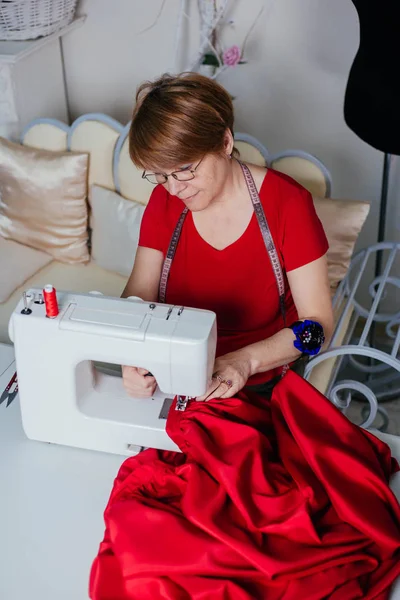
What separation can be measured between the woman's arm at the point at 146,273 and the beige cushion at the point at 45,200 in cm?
79

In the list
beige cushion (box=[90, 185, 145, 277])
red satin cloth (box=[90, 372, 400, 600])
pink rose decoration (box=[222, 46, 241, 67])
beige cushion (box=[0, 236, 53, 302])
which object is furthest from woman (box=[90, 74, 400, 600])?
pink rose decoration (box=[222, 46, 241, 67])

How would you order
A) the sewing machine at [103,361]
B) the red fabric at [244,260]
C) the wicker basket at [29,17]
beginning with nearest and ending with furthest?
the sewing machine at [103,361], the red fabric at [244,260], the wicker basket at [29,17]

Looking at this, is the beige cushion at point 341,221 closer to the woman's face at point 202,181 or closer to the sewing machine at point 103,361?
the woman's face at point 202,181

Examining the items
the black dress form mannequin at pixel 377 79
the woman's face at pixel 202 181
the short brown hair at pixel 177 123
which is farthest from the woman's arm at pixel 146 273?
the black dress form mannequin at pixel 377 79

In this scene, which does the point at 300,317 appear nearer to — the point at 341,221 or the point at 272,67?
the point at 341,221

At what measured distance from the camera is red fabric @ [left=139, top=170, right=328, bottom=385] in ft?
5.27

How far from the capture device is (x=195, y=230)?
1.69m

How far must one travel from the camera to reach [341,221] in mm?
2129

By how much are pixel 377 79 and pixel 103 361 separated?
1162 millimetres

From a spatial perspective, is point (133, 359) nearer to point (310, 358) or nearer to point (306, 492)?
point (306, 492)

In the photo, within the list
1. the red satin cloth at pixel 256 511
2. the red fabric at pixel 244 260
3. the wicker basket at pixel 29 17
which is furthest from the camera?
the wicker basket at pixel 29 17

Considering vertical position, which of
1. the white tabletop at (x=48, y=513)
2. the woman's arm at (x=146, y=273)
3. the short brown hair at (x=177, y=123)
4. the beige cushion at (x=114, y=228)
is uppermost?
the short brown hair at (x=177, y=123)

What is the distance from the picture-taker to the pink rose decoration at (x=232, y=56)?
98.0 inches

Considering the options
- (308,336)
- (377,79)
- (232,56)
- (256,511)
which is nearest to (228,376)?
(308,336)
